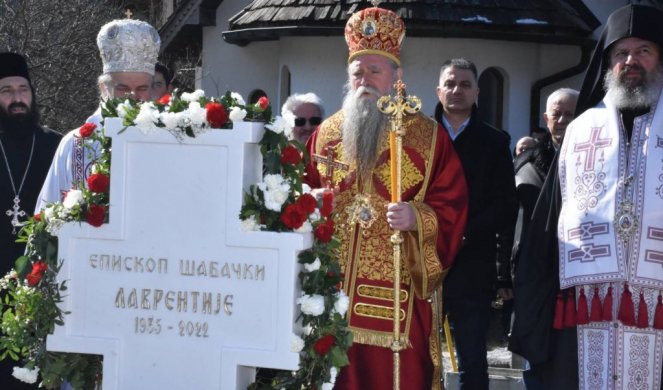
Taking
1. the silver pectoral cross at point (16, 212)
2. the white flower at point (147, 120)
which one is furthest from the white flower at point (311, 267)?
the silver pectoral cross at point (16, 212)

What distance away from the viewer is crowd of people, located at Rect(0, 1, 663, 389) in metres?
5.94

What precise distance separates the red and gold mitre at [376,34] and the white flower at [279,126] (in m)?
1.34

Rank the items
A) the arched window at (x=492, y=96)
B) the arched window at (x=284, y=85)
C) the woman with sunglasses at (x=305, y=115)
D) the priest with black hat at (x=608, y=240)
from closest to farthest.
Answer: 1. the priest with black hat at (x=608, y=240)
2. the woman with sunglasses at (x=305, y=115)
3. the arched window at (x=492, y=96)
4. the arched window at (x=284, y=85)

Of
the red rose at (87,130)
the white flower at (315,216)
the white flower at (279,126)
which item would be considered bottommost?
the white flower at (315,216)

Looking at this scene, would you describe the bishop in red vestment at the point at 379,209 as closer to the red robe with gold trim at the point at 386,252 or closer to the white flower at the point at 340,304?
the red robe with gold trim at the point at 386,252

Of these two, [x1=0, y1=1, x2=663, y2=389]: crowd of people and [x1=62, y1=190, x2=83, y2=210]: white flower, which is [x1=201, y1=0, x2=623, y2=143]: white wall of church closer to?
[x1=0, y1=1, x2=663, y2=389]: crowd of people

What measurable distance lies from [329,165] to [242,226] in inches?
57.2

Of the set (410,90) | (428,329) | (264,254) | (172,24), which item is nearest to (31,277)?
(264,254)

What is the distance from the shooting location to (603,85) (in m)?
6.23

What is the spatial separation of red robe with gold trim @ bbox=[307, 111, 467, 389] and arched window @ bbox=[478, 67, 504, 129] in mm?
10086

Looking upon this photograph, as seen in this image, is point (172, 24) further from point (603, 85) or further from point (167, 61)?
point (603, 85)

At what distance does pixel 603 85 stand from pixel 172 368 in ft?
8.53

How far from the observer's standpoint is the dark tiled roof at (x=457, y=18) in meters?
14.5

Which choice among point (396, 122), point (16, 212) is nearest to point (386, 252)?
point (396, 122)
